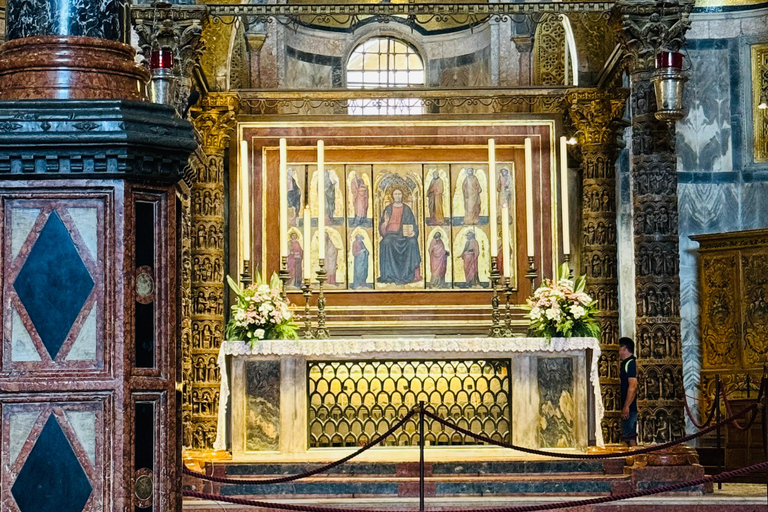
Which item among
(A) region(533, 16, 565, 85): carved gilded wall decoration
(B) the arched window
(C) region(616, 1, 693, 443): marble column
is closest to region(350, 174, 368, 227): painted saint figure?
(A) region(533, 16, 565, 85): carved gilded wall decoration

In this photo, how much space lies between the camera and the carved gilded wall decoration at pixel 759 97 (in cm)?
1872

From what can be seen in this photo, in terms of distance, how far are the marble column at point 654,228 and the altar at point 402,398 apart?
54 centimetres

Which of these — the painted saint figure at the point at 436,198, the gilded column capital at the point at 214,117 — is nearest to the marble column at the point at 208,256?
the gilded column capital at the point at 214,117

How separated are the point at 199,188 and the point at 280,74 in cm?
535

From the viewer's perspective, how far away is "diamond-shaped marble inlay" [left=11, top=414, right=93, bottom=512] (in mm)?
5219

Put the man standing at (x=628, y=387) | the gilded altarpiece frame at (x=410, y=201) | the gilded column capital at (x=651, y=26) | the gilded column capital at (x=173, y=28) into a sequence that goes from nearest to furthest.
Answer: the gilded column capital at (x=651, y=26)
the gilded column capital at (x=173, y=28)
the man standing at (x=628, y=387)
the gilded altarpiece frame at (x=410, y=201)

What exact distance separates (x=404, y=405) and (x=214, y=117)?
5347 mm

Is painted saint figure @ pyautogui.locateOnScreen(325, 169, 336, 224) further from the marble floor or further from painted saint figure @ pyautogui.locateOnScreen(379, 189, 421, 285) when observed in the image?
the marble floor

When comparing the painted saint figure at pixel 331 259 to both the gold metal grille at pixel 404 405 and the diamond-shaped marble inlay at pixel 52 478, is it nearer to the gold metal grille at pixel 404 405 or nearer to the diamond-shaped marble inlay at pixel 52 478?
the gold metal grille at pixel 404 405

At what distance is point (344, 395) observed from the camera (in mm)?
13891

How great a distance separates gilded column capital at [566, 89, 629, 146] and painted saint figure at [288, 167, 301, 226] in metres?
3.88

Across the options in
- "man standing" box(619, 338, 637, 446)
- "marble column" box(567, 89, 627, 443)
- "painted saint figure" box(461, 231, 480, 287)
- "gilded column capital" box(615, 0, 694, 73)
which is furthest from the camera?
"painted saint figure" box(461, 231, 480, 287)

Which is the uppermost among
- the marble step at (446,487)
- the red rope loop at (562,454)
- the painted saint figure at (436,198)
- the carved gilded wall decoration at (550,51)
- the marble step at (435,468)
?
the carved gilded wall decoration at (550,51)

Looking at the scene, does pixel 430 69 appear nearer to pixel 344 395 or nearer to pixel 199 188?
pixel 199 188
